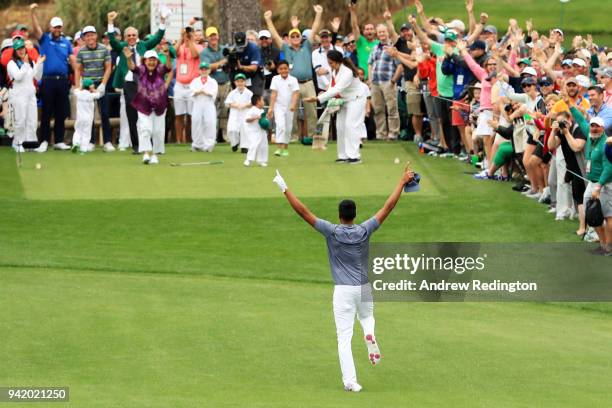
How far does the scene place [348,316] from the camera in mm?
12883

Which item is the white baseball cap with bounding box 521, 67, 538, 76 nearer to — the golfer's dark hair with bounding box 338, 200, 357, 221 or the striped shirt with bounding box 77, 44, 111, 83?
the striped shirt with bounding box 77, 44, 111, 83

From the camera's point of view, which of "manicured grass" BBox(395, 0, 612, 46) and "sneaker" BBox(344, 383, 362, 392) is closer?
"sneaker" BBox(344, 383, 362, 392)

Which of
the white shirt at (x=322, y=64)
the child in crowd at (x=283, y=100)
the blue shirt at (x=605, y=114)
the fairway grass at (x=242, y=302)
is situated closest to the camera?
the fairway grass at (x=242, y=302)

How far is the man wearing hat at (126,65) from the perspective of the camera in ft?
93.2

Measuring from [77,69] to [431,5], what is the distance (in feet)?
85.1

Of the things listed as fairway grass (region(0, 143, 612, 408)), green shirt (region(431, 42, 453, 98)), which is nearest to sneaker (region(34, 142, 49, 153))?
fairway grass (region(0, 143, 612, 408))

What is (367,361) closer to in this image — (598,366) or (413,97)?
(598,366)

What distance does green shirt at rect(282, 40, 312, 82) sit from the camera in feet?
97.5

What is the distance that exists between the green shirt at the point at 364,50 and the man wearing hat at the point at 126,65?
4845 mm

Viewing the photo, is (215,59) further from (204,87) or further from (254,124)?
(254,124)

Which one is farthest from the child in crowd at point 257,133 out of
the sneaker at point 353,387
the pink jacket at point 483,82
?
the sneaker at point 353,387

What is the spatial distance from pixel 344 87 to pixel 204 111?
3.88 metres

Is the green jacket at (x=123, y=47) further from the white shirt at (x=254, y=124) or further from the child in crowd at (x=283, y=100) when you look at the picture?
the white shirt at (x=254, y=124)

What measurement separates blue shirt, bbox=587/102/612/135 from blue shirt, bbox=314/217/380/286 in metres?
7.73
